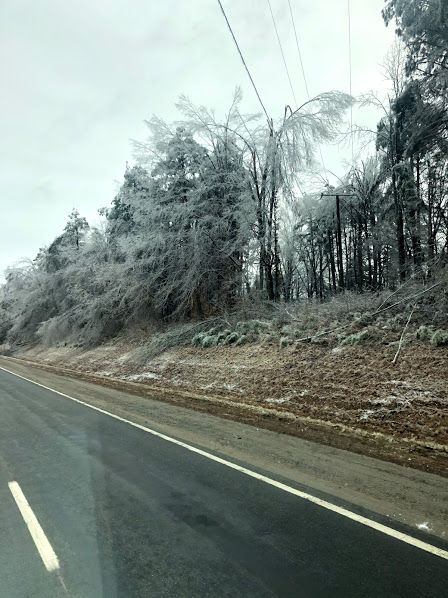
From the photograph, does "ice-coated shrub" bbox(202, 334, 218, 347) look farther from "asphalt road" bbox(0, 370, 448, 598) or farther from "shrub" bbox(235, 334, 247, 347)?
"asphalt road" bbox(0, 370, 448, 598)

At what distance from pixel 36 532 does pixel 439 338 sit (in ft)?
27.9

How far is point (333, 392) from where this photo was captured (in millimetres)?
8992

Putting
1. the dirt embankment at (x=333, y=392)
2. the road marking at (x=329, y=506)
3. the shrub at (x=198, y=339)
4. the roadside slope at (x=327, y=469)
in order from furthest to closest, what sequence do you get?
1. the shrub at (x=198, y=339)
2. the dirt embankment at (x=333, y=392)
3. the roadside slope at (x=327, y=469)
4. the road marking at (x=329, y=506)

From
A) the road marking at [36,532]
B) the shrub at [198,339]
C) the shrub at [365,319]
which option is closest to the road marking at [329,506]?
the road marking at [36,532]

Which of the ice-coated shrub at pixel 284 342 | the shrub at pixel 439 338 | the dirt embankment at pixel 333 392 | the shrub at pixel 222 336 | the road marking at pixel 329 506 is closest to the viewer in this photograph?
the road marking at pixel 329 506

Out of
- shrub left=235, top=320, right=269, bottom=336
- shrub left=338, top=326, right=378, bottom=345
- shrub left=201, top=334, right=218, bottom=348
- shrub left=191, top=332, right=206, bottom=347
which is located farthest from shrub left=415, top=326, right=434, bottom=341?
shrub left=191, top=332, right=206, bottom=347

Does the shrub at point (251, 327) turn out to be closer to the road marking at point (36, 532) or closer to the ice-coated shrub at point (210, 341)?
the ice-coated shrub at point (210, 341)

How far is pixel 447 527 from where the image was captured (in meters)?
A: 3.82

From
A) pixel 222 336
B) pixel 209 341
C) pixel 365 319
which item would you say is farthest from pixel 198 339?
pixel 365 319

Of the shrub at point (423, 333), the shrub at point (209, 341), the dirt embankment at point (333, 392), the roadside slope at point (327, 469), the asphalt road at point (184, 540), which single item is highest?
the shrub at point (423, 333)

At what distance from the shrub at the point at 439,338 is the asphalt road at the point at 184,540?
6031mm

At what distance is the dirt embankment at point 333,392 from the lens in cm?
666

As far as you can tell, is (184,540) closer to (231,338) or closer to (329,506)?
(329,506)

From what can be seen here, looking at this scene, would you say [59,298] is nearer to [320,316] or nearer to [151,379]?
[151,379]
